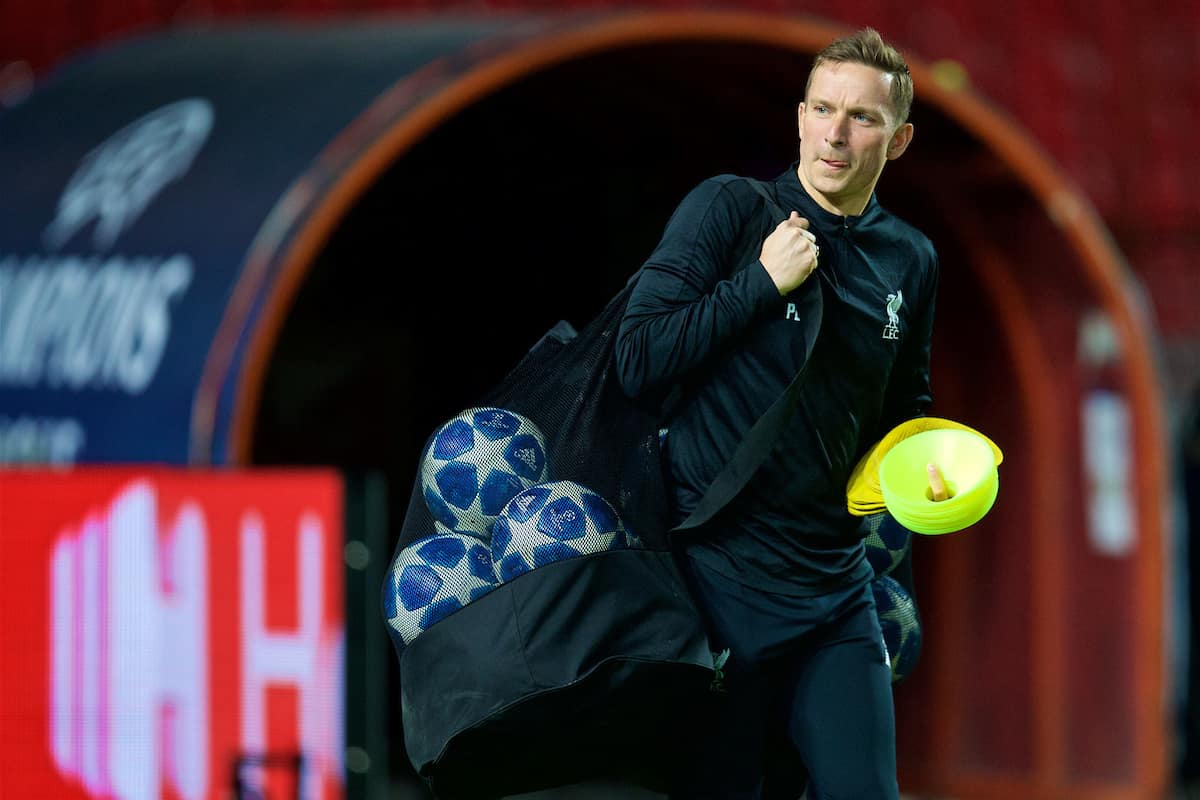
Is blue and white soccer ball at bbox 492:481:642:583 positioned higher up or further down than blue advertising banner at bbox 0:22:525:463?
further down

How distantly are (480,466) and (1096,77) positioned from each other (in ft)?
31.5

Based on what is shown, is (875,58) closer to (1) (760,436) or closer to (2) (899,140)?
(2) (899,140)

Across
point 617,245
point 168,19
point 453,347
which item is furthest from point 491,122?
point 168,19

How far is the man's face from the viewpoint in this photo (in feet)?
9.71

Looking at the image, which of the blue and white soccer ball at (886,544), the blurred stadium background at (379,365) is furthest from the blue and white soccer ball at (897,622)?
the blurred stadium background at (379,365)

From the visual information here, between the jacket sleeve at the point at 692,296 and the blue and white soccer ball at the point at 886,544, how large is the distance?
21.6 inches

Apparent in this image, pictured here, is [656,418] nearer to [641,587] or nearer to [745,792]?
[641,587]

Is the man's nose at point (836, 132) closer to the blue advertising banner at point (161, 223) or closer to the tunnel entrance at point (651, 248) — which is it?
the blue advertising banner at point (161, 223)

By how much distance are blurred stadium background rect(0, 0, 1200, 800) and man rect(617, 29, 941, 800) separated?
2.35 m

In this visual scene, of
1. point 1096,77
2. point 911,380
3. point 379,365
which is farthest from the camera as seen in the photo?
point 1096,77

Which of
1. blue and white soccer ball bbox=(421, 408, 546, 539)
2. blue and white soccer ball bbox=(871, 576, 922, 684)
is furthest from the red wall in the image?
blue and white soccer ball bbox=(421, 408, 546, 539)

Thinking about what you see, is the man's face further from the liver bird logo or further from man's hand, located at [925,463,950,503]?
man's hand, located at [925,463,950,503]

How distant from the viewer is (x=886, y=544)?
3.47 meters

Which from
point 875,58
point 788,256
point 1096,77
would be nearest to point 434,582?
point 788,256
